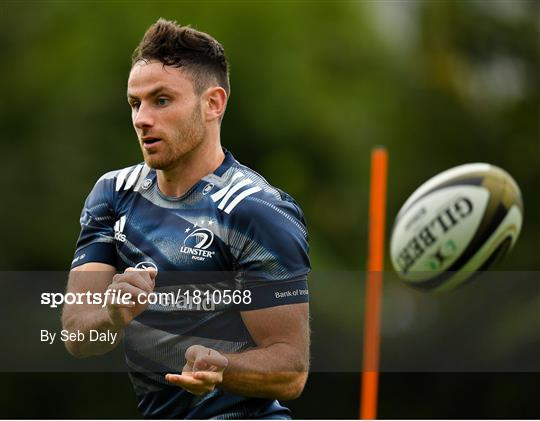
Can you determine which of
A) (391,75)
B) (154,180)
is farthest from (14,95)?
(154,180)

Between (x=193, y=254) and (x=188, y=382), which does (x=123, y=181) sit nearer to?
(x=193, y=254)

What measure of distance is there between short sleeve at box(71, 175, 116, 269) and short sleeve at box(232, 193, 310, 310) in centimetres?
57

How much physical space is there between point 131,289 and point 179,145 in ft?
2.36

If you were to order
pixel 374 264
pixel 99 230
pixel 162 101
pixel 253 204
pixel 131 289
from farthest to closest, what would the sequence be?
pixel 374 264 → pixel 99 230 → pixel 162 101 → pixel 253 204 → pixel 131 289

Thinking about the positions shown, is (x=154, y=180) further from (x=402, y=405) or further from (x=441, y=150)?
(x=441, y=150)

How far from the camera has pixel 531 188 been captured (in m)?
16.0

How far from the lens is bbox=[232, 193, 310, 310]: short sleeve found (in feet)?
15.4

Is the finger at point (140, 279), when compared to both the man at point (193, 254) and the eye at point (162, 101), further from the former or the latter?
the eye at point (162, 101)

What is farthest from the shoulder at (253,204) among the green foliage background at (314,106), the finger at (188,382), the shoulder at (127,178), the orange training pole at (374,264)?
the green foliage background at (314,106)

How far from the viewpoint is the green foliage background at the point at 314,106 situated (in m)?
14.3

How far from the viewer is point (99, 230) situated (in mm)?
5062

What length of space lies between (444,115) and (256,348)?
41.6 ft

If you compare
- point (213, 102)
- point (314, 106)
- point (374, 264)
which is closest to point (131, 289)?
point (213, 102)

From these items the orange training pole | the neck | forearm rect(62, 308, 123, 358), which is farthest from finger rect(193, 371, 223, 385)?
the orange training pole
